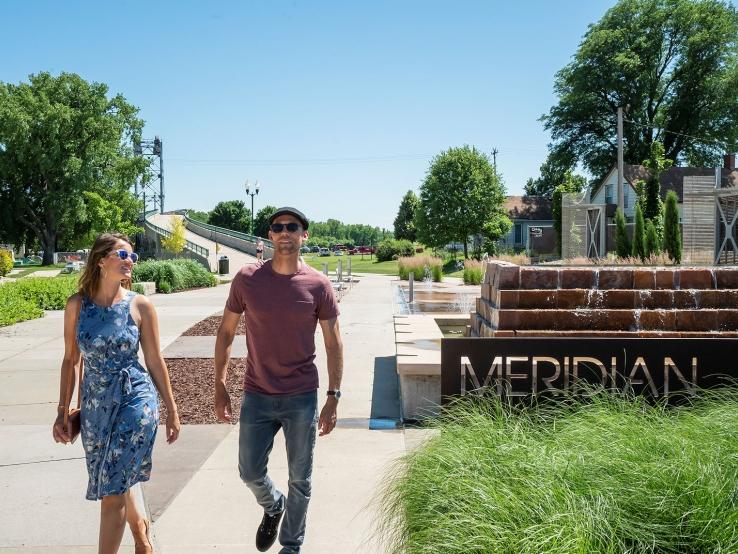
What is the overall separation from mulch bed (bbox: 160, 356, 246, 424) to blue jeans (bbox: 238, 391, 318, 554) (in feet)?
8.87

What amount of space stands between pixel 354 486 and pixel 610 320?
4.13 m

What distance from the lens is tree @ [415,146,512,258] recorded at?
174 feet

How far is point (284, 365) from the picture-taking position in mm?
3998

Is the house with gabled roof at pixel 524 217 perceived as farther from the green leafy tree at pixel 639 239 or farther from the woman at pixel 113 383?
the woman at pixel 113 383

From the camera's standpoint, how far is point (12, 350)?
12.5 metres

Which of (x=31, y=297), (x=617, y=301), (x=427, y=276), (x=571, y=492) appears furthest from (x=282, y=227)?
(x=427, y=276)

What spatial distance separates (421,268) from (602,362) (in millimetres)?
28031

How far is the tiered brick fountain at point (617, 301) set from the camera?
26.8 ft

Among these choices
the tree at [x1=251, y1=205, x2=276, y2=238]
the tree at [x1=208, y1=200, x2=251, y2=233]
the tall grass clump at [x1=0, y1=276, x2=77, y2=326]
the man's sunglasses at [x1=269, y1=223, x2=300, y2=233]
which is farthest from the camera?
the tree at [x1=208, y1=200, x2=251, y2=233]

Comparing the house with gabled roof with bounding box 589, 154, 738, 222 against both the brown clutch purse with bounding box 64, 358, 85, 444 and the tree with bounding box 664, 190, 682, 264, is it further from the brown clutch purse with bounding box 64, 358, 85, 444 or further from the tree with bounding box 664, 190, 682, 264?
the brown clutch purse with bounding box 64, 358, 85, 444

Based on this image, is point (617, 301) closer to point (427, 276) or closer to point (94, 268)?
point (94, 268)

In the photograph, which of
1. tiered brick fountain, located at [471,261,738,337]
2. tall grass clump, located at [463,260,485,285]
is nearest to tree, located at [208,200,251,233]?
tall grass clump, located at [463,260,485,285]

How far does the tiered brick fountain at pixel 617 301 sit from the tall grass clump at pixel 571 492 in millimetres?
3664

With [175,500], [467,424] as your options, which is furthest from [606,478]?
[175,500]
